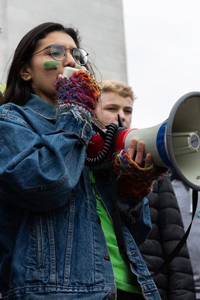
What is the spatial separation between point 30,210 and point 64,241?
0.15 meters

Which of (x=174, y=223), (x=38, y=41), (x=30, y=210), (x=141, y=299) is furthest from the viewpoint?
(x=174, y=223)

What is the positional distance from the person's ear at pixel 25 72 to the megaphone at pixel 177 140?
1.28ft

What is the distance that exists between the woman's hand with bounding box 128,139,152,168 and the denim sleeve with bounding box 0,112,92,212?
0.15 meters

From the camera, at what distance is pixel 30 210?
5.23ft

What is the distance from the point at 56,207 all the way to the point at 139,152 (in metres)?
0.32

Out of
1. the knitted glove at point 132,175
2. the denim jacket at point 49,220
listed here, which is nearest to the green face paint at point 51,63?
the denim jacket at point 49,220

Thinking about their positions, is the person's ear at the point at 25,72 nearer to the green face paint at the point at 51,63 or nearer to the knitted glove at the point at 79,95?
the green face paint at the point at 51,63

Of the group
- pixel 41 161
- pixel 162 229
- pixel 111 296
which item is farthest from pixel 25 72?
pixel 162 229

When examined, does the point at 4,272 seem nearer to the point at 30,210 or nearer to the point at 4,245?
the point at 4,245

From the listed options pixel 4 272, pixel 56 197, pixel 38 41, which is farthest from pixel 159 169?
pixel 38 41

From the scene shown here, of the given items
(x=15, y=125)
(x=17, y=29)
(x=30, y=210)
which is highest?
(x=17, y=29)

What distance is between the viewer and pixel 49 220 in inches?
62.6

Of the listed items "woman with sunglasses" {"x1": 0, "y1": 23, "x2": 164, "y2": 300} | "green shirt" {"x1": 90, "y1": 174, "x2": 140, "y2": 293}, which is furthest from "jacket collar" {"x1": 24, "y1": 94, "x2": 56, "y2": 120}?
"green shirt" {"x1": 90, "y1": 174, "x2": 140, "y2": 293}

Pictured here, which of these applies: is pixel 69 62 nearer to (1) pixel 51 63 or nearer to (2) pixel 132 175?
(1) pixel 51 63
